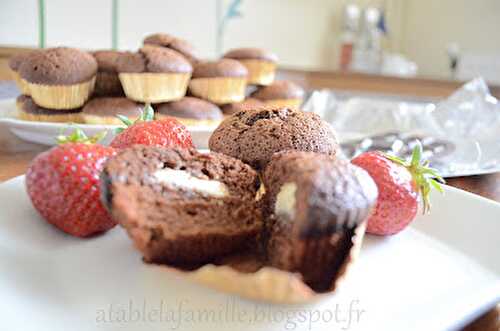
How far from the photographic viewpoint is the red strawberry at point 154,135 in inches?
27.1

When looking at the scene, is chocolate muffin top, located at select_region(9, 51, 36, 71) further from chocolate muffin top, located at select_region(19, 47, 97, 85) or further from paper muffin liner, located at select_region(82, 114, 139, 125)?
paper muffin liner, located at select_region(82, 114, 139, 125)

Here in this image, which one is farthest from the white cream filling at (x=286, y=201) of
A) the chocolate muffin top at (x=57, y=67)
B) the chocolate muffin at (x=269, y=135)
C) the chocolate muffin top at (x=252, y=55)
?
the chocolate muffin top at (x=252, y=55)

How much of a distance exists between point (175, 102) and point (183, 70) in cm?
9

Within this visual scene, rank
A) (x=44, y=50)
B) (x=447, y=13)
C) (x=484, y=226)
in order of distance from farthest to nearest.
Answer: (x=447, y=13)
(x=44, y=50)
(x=484, y=226)

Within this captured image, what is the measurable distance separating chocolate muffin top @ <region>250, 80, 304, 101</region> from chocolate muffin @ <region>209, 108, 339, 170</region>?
3.00 ft

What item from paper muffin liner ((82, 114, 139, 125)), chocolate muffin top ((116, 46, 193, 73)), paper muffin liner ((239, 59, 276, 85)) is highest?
chocolate muffin top ((116, 46, 193, 73))

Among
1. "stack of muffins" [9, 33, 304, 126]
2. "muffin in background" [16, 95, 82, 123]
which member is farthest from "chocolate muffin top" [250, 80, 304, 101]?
"muffin in background" [16, 95, 82, 123]

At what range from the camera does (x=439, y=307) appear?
1.50ft

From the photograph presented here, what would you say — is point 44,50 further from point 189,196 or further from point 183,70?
point 189,196

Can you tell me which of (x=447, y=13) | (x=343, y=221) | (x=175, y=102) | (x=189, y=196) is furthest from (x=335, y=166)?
(x=447, y=13)

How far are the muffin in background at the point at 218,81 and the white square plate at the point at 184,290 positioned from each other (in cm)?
89

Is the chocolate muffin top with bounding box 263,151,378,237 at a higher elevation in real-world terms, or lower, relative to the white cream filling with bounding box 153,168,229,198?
higher

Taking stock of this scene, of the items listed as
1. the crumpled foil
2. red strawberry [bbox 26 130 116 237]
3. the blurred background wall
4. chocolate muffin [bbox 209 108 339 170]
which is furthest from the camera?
the blurred background wall

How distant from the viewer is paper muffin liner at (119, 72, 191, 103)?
4.25ft
